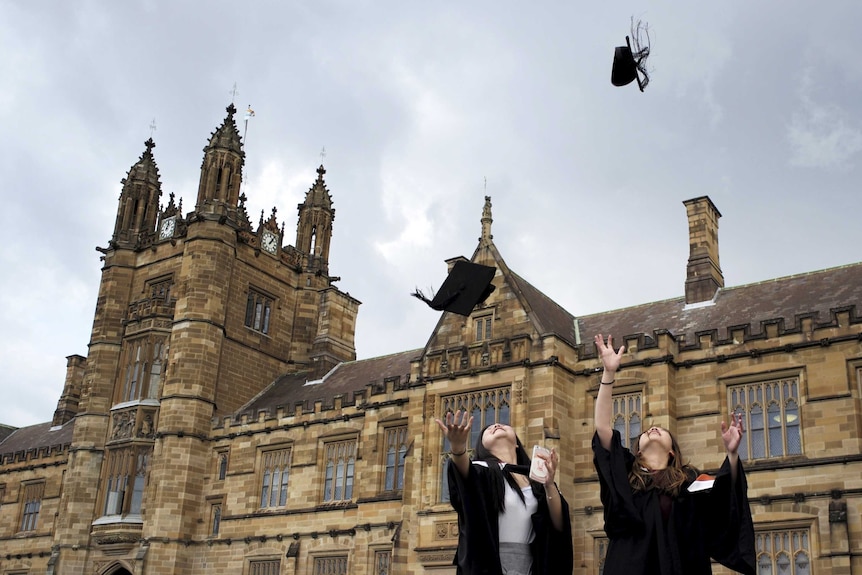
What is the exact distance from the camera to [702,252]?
2484 centimetres

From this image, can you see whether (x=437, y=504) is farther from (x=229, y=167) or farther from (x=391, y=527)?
(x=229, y=167)

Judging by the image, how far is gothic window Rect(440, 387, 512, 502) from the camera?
878 inches

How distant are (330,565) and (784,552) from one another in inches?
475

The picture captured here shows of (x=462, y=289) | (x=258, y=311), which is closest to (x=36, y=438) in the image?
(x=258, y=311)

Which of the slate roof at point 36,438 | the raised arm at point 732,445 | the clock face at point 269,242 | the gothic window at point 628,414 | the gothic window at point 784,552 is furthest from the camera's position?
the slate roof at point 36,438

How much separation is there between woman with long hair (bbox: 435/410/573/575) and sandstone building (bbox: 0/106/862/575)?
580 inches

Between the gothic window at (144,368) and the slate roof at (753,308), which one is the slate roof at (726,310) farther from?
the gothic window at (144,368)

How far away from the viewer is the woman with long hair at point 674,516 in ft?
16.1

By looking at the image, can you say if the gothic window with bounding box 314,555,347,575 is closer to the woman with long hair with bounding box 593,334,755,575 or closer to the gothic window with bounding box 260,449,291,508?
the gothic window with bounding box 260,449,291,508

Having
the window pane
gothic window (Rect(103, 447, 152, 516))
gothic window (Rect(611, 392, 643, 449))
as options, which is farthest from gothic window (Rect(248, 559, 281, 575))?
the window pane

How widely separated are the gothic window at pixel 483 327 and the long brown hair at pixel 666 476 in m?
18.2

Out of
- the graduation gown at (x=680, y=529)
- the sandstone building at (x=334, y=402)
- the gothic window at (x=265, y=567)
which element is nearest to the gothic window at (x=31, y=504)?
the sandstone building at (x=334, y=402)

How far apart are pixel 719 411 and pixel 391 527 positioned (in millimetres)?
8858

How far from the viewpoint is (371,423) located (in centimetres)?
2606
